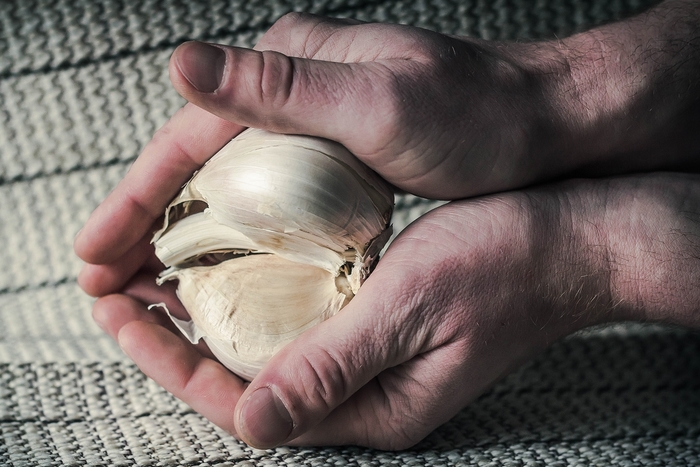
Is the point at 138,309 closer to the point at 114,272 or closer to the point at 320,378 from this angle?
the point at 114,272

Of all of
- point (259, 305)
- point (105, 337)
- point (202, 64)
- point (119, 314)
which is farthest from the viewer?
point (105, 337)

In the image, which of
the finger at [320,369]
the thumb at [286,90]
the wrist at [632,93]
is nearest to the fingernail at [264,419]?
the finger at [320,369]

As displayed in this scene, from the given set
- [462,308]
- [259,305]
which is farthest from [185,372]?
[462,308]

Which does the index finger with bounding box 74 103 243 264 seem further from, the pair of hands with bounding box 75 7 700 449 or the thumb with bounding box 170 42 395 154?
the thumb with bounding box 170 42 395 154

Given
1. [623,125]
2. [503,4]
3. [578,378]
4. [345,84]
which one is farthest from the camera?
[503,4]

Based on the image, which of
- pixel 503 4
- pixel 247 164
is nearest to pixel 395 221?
pixel 503 4

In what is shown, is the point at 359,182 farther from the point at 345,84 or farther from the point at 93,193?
the point at 93,193

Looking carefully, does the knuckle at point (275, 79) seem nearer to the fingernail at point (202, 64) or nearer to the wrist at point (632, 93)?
the fingernail at point (202, 64)
